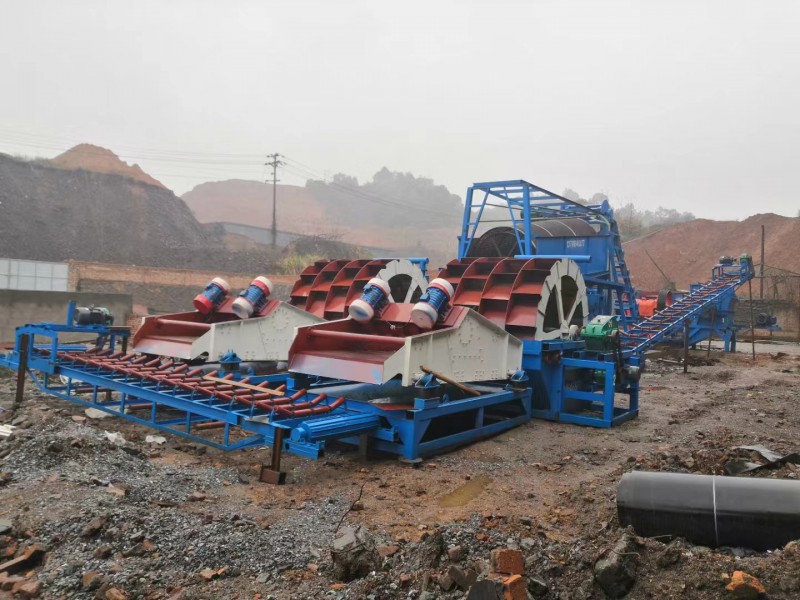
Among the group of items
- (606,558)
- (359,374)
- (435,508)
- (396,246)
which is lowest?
(435,508)

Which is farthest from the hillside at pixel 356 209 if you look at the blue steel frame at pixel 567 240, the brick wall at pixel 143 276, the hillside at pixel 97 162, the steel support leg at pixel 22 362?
the steel support leg at pixel 22 362

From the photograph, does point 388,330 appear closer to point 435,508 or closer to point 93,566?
point 435,508

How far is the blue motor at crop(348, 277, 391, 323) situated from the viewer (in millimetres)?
6828

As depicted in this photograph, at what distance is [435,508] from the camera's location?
4711 millimetres

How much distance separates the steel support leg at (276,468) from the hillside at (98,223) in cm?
3417

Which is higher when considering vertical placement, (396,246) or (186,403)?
(396,246)

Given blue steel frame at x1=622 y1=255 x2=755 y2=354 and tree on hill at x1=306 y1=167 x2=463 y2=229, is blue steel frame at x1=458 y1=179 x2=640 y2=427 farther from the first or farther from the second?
tree on hill at x1=306 y1=167 x2=463 y2=229

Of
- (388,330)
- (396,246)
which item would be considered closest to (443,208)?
(396,246)

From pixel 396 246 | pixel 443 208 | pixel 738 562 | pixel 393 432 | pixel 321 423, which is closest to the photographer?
pixel 738 562

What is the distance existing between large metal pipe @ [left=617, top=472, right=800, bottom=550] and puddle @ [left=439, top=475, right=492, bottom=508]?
1.53m

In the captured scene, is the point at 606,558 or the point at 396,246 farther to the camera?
the point at 396,246

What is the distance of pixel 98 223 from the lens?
41844mm

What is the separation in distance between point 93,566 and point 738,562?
3358 millimetres

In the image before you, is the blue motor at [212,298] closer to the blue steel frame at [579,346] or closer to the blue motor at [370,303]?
the blue motor at [370,303]
